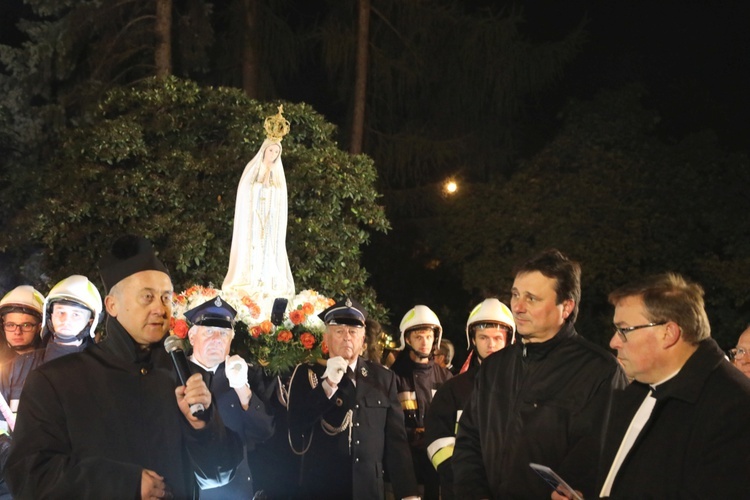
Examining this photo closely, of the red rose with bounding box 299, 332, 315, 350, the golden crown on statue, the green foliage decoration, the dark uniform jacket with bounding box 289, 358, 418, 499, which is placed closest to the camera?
the dark uniform jacket with bounding box 289, 358, 418, 499

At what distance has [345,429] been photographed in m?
6.43

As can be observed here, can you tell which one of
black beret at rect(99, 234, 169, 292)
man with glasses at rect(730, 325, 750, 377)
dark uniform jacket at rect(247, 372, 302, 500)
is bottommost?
dark uniform jacket at rect(247, 372, 302, 500)

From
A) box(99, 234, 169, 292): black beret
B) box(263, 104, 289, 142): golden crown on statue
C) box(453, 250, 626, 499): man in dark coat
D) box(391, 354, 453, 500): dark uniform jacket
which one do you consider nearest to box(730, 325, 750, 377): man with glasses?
box(453, 250, 626, 499): man in dark coat

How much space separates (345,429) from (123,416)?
2.91 meters

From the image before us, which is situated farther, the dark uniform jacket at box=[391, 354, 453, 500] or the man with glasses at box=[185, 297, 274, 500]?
the dark uniform jacket at box=[391, 354, 453, 500]

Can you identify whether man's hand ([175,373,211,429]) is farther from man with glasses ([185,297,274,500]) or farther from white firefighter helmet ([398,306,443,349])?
white firefighter helmet ([398,306,443,349])

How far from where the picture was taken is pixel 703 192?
22047 mm

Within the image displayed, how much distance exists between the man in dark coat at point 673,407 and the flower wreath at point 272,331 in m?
4.76

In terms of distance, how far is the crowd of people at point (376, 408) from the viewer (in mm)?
3486

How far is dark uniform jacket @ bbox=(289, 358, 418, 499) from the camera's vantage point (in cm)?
634

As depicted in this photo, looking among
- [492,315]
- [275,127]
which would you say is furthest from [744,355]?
[275,127]

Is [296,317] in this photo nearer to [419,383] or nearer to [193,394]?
[419,383]

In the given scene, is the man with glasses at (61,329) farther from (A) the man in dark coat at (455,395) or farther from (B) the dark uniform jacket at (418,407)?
(B) the dark uniform jacket at (418,407)

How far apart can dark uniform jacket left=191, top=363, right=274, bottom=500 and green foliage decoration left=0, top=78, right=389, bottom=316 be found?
8.88 metres
